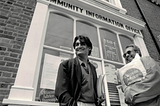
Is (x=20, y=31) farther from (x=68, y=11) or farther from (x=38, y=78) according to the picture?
(x=68, y=11)

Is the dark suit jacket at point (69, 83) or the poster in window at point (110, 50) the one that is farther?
the poster in window at point (110, 50)

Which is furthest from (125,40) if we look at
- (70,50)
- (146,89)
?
(146,89)

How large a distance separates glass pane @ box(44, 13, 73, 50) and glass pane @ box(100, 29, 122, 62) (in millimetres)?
1064

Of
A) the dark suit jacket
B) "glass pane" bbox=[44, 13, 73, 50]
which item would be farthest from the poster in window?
the dark suit jacket

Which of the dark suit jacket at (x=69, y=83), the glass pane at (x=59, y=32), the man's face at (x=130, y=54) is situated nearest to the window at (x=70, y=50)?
the glass pane at (x=59, y=32)

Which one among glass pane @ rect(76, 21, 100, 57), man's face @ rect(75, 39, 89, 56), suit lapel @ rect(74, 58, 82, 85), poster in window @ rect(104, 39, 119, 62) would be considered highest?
glass pane @ rect(76, 21, 100, 57)

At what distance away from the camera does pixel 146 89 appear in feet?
4.16

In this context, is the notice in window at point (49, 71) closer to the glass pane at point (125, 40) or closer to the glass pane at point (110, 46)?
the glass pane at point (110, 46)

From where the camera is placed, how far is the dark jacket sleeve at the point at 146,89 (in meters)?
1.27

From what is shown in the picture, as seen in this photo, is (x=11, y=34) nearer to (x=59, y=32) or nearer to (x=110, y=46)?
(x=59, y=32)

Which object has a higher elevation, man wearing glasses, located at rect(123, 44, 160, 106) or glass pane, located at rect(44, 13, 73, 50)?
glass pane, located at rect(44, 13, 73, 50)

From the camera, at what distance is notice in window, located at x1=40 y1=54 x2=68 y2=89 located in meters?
2.09

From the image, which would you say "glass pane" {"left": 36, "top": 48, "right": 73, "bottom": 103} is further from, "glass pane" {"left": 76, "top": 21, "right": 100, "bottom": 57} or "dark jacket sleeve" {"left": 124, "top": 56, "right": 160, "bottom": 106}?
"dark jacket sleeve" {"left": 124, "top": 56, "right": 160, "bottom": 106}

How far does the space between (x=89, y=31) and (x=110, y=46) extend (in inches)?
31.7
